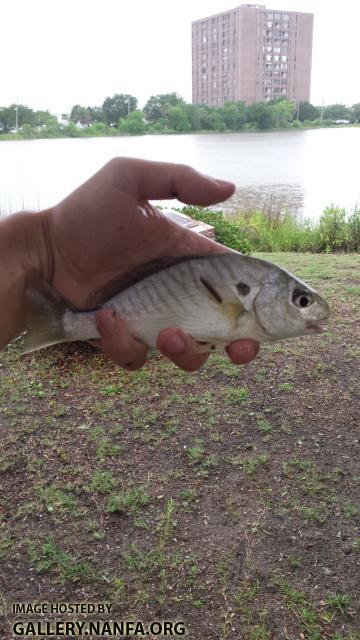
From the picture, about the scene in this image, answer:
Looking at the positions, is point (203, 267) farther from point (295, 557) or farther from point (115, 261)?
point (295, 557)

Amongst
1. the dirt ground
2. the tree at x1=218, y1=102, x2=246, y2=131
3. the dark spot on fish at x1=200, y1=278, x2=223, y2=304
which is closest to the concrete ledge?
the dirt ground

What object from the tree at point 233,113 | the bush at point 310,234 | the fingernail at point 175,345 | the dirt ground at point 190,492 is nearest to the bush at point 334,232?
the bush at point 310,234

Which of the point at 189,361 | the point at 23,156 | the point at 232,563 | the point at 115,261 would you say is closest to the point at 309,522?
the point at 232,563

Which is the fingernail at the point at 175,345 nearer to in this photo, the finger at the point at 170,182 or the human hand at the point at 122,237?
the human hand at the point at 122,237

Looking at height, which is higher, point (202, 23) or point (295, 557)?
point (202, 23)

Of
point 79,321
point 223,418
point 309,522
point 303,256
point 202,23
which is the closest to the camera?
point 79,321

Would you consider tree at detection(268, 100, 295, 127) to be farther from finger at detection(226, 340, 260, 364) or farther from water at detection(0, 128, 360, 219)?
finger at detection(226, 340, 260, 364)

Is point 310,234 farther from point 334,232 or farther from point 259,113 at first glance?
point 259,113
